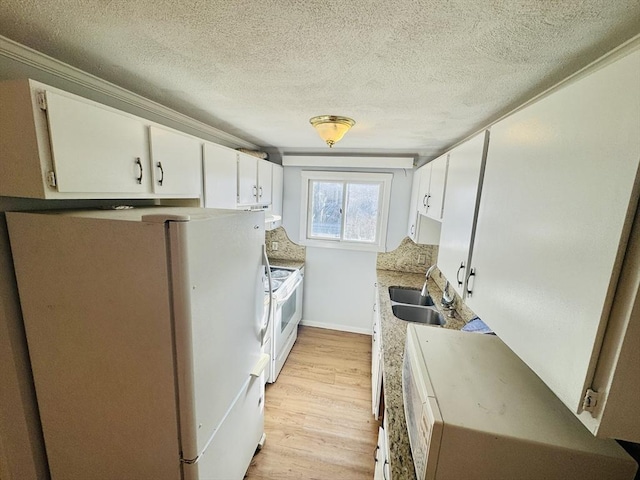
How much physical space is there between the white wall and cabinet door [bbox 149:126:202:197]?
5.81 feet

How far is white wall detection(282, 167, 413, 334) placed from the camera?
11.1 feet

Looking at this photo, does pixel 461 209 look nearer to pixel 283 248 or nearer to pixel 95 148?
Answer: pixel 95 148

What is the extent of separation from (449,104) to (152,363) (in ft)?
6.11

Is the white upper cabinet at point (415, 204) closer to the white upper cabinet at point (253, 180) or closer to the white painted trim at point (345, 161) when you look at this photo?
the white painted trim at point (345, 161)

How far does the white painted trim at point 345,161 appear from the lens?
2979 millimetres

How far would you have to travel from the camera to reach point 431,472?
0.73 metres

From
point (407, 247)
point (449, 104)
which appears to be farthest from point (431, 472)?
point (407, 247)

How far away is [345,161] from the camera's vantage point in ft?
10.1

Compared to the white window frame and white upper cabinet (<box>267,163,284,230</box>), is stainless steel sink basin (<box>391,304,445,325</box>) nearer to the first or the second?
the white window frame

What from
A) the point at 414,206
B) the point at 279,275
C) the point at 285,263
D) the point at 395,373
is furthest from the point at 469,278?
the point at 285,263

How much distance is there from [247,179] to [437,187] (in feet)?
5.30

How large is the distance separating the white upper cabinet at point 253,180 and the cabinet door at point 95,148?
980 mm

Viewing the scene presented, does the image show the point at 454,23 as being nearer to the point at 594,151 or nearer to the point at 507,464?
the point at 594,151

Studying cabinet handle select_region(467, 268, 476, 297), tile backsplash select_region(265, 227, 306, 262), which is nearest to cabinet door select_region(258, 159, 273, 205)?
tile backsplash select_region(265, 227, 306, 262)
